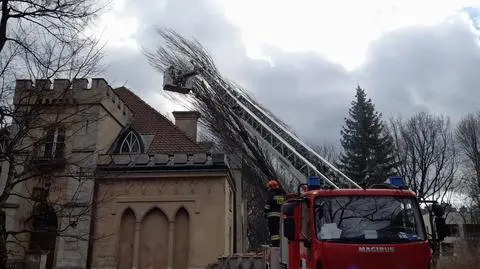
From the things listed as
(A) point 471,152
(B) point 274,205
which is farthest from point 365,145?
(B) point 274,205

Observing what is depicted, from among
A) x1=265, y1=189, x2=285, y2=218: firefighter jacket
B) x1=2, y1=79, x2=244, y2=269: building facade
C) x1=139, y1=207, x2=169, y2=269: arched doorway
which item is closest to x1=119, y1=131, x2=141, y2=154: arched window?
x1=2, y1=79, x2=244, y2=269: building facade

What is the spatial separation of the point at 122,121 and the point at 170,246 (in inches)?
315

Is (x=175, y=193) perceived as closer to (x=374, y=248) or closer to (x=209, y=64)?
(x=209, y=64)

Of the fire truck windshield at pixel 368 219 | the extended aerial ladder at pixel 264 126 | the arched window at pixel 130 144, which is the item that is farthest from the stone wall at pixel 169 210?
the fire truck windshield at pixel 368 219

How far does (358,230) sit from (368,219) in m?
0.27

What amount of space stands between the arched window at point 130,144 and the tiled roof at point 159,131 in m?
0.45

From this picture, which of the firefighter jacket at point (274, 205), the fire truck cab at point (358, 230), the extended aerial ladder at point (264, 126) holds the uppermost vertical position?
the extended aerial ladder at point (264, 126)

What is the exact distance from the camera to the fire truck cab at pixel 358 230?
6.26 meters

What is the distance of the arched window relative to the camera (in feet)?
82.5

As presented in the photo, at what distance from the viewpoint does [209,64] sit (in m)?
17.9

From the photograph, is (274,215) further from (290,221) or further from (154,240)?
(154,240)

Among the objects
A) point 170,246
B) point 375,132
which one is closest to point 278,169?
point 170,246

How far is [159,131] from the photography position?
84.4 ft

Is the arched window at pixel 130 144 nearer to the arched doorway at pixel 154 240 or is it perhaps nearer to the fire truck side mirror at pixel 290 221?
the arched doorway at pixel 154 240
